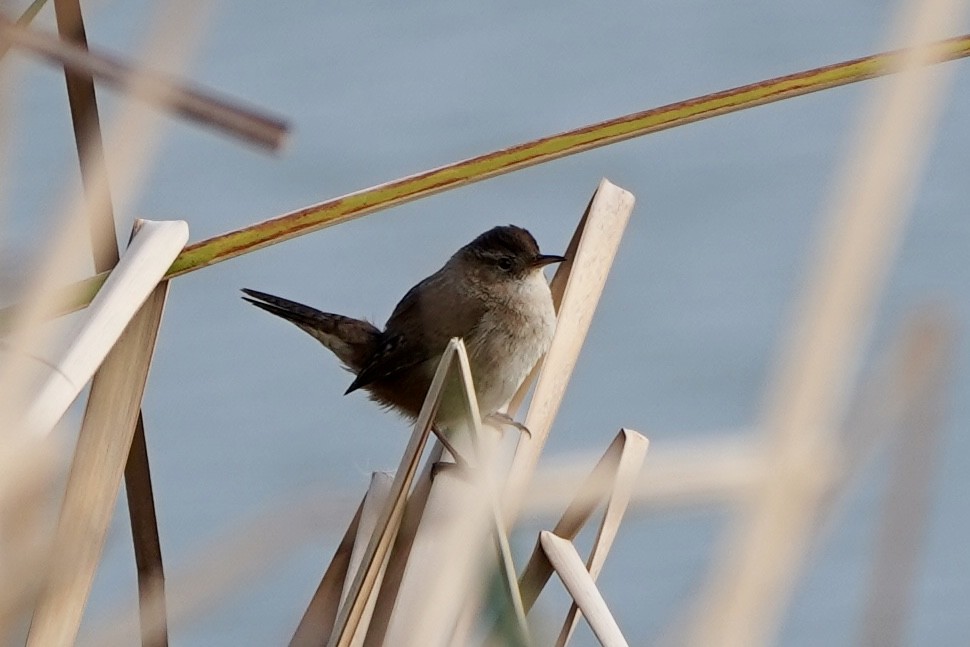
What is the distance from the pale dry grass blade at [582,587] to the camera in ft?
5.72

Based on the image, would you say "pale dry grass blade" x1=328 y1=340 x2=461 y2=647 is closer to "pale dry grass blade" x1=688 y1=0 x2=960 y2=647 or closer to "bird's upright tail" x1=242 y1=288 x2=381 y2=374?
"pale dry grass blade" x1=688 y1=0 x2=960 y2=647

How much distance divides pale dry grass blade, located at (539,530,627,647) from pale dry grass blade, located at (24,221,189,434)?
0.58 m

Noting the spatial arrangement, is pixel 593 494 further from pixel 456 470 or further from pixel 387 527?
pixel 387 527

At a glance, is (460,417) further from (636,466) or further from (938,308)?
(938,308)

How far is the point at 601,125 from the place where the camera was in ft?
5.32

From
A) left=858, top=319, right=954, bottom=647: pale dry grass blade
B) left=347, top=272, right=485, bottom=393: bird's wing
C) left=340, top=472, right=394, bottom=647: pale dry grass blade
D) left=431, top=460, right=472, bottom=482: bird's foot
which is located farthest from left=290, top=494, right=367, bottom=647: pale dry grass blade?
left=347, top=272, right=485, bottom=393: bird's wing

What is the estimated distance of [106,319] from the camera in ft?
5.41

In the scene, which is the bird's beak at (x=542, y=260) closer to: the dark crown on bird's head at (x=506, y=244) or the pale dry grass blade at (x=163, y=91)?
the dark crown on bird's head at (x=506, y=244)

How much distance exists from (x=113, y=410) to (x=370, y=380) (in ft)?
5.91

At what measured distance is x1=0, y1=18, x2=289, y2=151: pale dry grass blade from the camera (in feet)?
4.39

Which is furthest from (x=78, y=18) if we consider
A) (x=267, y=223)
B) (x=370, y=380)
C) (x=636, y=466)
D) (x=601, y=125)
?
(x=370, y=380)

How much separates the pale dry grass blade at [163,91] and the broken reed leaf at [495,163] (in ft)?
0.51

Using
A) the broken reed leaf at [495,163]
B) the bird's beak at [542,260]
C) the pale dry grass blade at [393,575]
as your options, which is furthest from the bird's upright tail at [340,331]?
the broken reed leaf at [495,163]

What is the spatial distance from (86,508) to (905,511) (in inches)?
36.6
